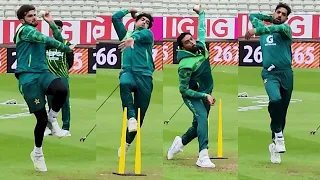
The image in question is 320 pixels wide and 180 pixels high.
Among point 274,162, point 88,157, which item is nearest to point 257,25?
point 274,162

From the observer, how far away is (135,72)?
446 centimetres

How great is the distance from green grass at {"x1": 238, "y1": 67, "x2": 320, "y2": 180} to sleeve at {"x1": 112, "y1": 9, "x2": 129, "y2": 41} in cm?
86

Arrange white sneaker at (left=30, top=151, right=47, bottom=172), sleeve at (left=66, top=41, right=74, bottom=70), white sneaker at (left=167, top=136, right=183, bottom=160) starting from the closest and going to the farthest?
white sneaker at (left=167, top=136, right=183, bottom=160) → white sneaker at (left=30, top=151, right=47, bottom=172) → sleeve at (left=66, top=41, right=74, bottom=70)

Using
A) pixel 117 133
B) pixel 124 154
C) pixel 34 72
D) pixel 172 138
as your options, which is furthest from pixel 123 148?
pixel 34 72

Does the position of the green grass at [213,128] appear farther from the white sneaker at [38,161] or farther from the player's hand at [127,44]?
the white sneaker at [38,161]

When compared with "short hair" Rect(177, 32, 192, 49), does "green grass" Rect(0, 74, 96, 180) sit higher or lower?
lower

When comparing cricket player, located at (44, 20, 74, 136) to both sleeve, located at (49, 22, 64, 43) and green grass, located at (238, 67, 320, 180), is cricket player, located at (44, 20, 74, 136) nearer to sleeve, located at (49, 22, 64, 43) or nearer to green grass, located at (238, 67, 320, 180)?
sleeve, located at (49, 22, 64, 43)

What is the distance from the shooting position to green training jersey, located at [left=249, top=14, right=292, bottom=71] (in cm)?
431

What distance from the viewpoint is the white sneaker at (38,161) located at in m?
4.73

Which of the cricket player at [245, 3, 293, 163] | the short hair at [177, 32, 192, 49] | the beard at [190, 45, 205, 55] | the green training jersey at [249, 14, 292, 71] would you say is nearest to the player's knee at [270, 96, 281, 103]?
the cricket player at [245, 3, 293, 163]

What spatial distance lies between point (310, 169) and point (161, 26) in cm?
143

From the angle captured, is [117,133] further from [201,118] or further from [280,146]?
[280,146]

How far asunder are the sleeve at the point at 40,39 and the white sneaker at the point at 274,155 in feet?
4.91

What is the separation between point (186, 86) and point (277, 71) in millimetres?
656
